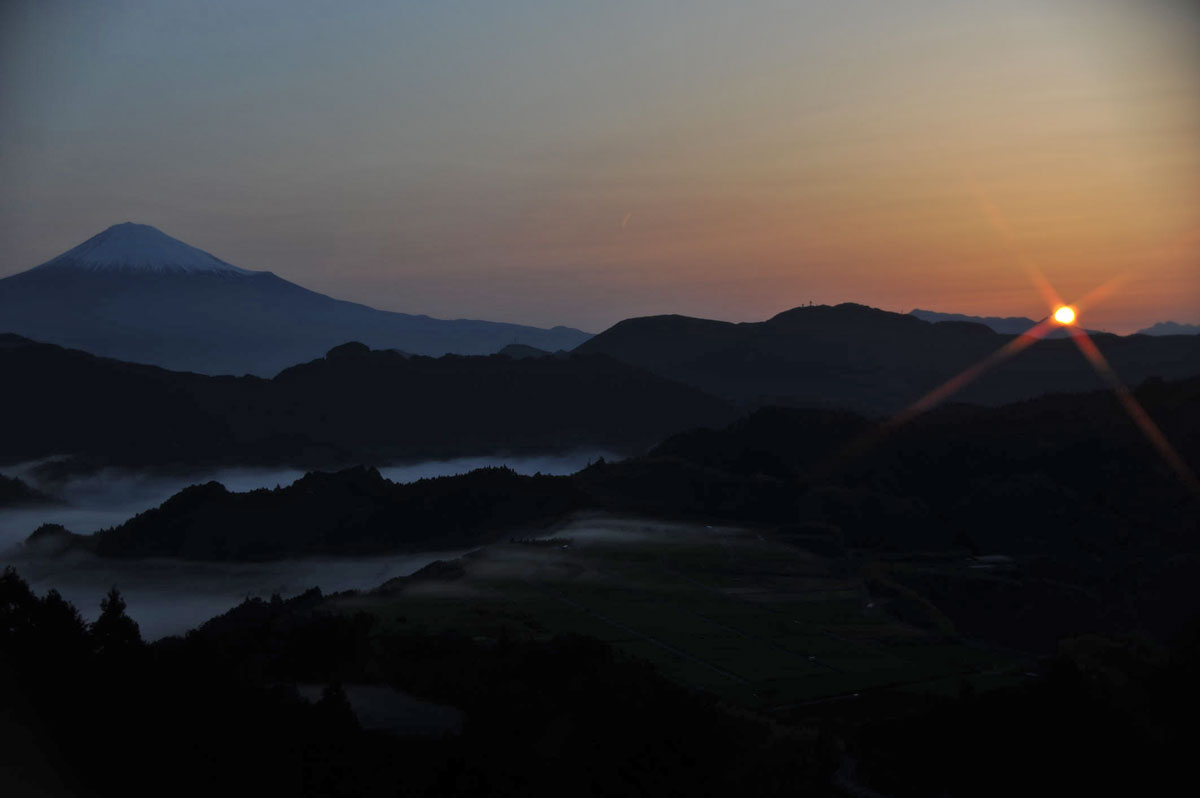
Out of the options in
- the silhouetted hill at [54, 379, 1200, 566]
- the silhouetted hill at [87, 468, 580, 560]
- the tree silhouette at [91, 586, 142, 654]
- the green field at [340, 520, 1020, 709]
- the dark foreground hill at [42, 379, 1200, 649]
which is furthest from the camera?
the silhouetted hill at [87, 468, 580, 560]

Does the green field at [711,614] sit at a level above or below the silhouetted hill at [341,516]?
below

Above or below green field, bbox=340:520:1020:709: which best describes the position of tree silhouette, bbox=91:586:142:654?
above

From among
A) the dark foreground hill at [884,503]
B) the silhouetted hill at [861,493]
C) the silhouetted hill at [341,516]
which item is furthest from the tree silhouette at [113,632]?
the silhouetted hill at [861,493]

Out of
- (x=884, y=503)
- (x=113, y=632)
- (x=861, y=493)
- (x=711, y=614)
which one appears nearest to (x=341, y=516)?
(x=861, y=493)

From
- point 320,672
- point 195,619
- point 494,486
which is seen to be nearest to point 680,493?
point 494,486

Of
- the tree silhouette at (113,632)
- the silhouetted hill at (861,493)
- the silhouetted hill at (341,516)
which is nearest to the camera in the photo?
the tree silhouette at (113,632)

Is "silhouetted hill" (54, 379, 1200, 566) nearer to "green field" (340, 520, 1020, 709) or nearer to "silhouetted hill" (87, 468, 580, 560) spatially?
"silhouetted hill" (87, 468, 580, 560)

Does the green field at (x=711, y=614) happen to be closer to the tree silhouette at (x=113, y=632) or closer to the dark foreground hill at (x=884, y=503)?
the dark foreground hill at (x=884, y=503)

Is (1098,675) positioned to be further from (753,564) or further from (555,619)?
(753,564)

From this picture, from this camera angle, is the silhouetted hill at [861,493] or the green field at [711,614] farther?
the silhouetted hill at [861,493]

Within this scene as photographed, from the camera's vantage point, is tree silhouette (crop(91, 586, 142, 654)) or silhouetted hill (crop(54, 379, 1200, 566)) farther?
silhouetted hill (crop(54, 379, 1200, 566))

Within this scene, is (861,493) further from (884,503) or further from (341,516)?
(341,516)

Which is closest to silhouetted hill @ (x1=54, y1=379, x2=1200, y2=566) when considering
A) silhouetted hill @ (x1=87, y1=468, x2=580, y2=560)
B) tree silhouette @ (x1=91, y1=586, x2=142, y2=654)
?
silhouetted hill @ (x1=87, y1=468, x2=580, y2=560)

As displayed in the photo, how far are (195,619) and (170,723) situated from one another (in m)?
88.0
